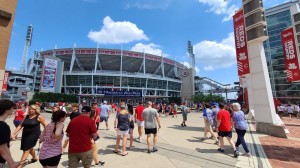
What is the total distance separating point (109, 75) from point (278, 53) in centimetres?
4768

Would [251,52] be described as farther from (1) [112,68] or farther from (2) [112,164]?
(1) [112,68]

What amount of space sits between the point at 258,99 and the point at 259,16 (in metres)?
5.31

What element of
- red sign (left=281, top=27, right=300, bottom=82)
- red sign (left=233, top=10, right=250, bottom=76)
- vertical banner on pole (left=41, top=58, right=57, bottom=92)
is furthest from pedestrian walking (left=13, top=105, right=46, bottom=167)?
vertical banner on pole (left=41, top=58, right=57, bottom=92)

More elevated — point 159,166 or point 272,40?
point 272,40

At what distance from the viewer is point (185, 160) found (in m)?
5.73

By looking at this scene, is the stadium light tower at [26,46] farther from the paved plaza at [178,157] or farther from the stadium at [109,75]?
the paved plaza at [178,157]

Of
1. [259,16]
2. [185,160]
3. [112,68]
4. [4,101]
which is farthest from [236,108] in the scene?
[112,68]

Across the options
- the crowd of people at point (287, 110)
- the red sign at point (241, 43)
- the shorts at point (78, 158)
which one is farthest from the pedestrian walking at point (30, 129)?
the crowd of people at point (287, 110)

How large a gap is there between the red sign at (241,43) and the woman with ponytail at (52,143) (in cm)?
1333

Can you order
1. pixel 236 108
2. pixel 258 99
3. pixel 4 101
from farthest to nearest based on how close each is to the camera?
pixel 258 99 → pixel 236 108 → pixel 4 101

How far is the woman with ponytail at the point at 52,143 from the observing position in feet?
10.7

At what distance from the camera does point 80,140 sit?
3.62 m

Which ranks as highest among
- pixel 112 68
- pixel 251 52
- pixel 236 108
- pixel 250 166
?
pixel 112 68

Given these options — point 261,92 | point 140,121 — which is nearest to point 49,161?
point 140,121
